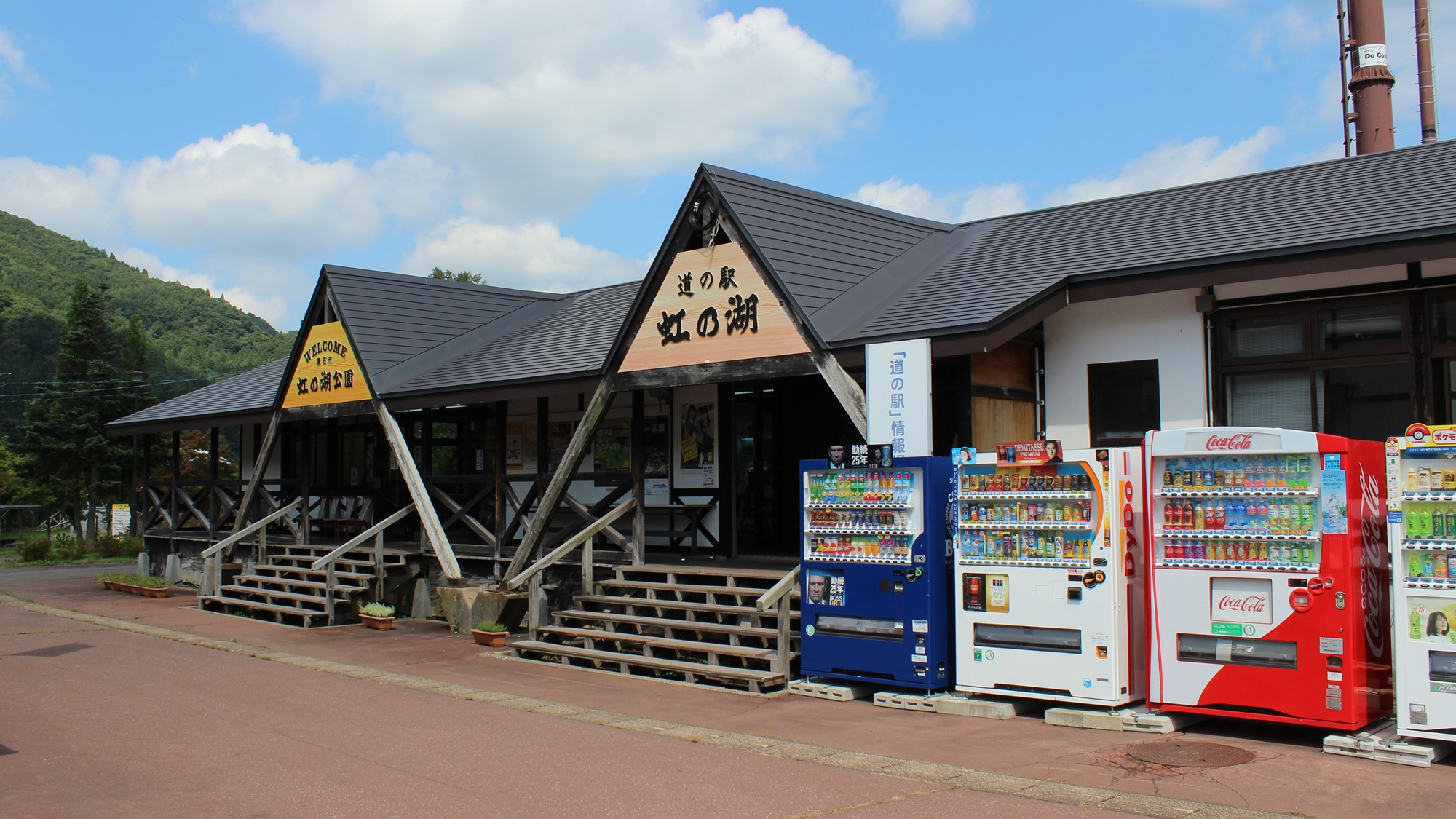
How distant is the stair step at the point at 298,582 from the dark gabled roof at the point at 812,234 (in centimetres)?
856

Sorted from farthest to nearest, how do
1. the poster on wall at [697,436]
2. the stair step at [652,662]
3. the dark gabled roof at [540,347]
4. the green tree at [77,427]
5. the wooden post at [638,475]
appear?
the green tree at [77,427]
the poster on wall at [697,436]
the dark gabled roof at [540,347]
the wooden post at [638,475]
the stair step at [652,662]

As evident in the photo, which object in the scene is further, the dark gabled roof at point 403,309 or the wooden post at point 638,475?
the dark gabled roof at point 403,309

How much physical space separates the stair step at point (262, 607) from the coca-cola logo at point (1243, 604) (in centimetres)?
1244

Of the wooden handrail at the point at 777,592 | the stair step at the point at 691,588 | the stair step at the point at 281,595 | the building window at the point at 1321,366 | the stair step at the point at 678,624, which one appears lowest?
the stair step at the point at 281,595

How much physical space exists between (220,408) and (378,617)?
8661mm

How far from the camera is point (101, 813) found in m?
6.10

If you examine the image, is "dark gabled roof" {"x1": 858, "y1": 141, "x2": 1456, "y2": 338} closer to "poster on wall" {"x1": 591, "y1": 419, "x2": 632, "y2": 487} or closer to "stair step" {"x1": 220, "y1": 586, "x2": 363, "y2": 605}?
"poster on wall" {"x1": 591, "y1": 419, "x2": 632, "y2": 487}

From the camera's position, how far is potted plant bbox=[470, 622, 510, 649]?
1366 cm

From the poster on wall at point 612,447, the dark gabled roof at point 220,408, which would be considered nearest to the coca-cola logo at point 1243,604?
the poster on wall at point 612,447

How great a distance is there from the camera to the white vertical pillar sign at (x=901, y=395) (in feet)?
31.2

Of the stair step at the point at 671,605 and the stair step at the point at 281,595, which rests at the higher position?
the stair step at the point at 671,605

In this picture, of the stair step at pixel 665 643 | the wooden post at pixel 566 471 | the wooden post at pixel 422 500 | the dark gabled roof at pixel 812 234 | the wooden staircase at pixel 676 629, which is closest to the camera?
the stair step at pixel 665 643

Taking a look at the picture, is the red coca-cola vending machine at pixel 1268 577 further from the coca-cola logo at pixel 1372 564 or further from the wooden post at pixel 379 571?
the wooden post at pixel 379 571

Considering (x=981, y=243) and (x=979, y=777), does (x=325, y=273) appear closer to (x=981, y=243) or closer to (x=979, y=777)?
(x=981, y=243)
